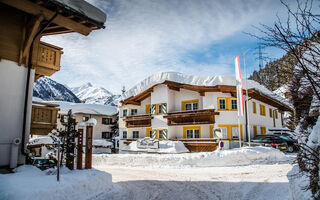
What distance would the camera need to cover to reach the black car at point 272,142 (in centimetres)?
2078

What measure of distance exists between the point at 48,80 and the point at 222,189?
197576mm

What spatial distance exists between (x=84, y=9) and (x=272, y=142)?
64.3 feet

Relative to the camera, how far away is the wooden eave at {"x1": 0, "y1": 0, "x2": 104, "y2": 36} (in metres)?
7.97

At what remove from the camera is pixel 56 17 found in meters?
8.78

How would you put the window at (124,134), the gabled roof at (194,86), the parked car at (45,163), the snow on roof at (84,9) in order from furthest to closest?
the window at (124,134), the gabled roof at (194,86), the parked car at (45,163), the snow on roof at (84,9)

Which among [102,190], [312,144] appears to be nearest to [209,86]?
[102,190]

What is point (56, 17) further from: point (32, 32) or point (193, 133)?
point (193, 133)

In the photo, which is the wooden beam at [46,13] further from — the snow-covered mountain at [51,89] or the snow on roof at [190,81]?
the snow-covered mountain at [51,89]

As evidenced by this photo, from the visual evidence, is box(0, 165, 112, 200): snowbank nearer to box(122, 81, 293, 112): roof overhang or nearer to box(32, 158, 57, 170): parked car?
box(32, 158, 57, 170): parked car

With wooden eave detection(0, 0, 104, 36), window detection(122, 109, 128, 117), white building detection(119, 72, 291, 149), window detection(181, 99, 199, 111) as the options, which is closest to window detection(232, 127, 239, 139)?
white building detection(119, 72, 291, 149)

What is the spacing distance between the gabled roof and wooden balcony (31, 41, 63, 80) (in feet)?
55.2

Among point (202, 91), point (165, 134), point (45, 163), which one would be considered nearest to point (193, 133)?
point (165, 134)

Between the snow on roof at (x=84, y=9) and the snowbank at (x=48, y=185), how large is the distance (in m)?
5.78

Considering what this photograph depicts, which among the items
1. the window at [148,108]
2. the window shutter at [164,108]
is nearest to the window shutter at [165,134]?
the window shutter at [164,108]
